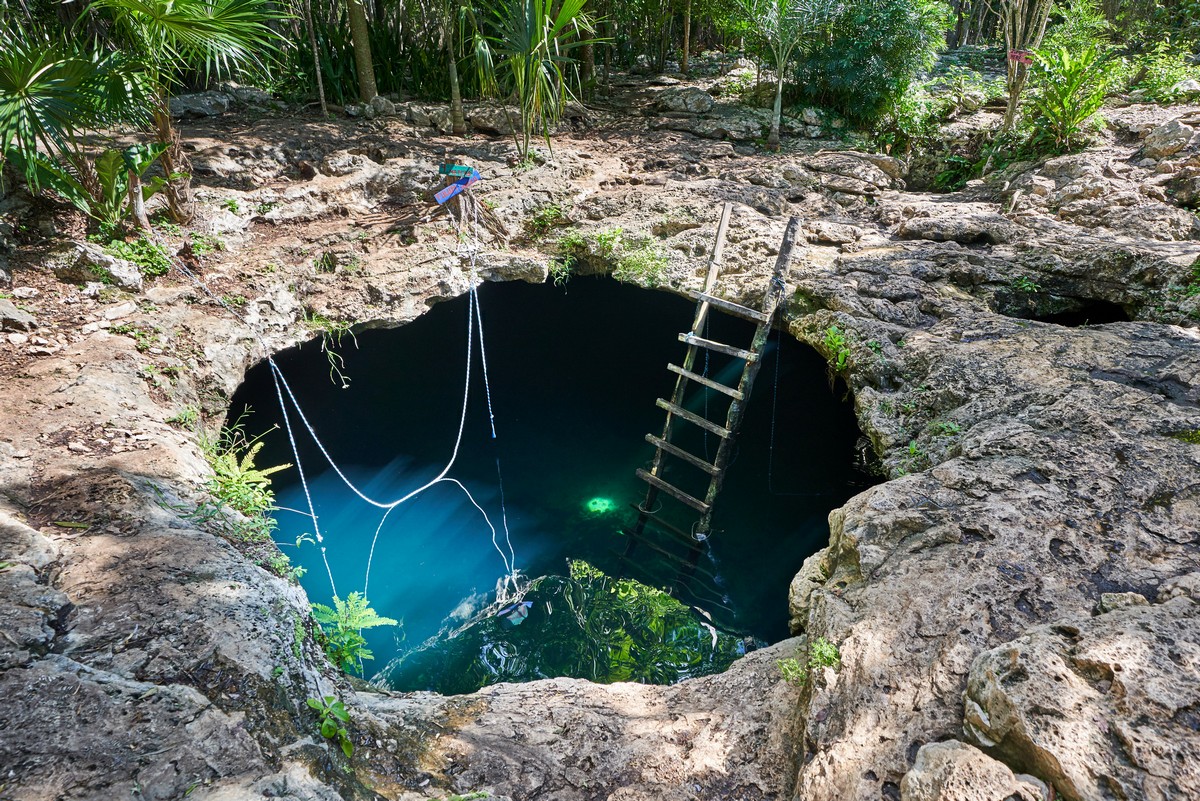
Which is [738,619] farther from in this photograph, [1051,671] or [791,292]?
[1051,671]

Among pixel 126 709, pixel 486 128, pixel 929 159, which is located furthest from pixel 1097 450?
pixel 486 128

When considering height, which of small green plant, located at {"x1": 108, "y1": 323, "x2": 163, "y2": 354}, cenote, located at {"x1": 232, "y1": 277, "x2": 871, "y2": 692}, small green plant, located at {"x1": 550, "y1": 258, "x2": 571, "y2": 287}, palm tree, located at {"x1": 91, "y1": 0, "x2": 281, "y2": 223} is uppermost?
palm tree, located at {"x1": 91, "y1": 0, "x2": 281, "y2": 223}

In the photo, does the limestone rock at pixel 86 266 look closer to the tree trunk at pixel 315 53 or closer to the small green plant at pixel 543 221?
the small green plant at pixel 543 221

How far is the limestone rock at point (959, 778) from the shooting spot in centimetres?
184

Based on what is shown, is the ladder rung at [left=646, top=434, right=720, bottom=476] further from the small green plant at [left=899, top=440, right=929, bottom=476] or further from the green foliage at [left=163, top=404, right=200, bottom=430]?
the green foliage at [left=163, top=404, right=200, bottom=430]

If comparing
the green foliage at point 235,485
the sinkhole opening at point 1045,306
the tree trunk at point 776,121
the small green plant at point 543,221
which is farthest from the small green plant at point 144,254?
the tree trunk at point 776,121

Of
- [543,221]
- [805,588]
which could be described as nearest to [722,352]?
[543,221]

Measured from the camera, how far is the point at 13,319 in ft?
14.0

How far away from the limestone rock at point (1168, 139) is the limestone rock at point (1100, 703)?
5.76 metres

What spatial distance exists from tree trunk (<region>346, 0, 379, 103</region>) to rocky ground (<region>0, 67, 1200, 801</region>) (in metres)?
2.52

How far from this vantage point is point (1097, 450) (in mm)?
3111

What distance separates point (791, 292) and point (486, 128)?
16.1 feet

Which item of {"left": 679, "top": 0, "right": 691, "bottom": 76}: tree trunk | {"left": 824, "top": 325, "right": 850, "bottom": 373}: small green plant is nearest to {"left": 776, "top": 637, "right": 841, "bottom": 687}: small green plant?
{"left": 824, "top": 325, "right": 850, "bottom": 373}: small green plant

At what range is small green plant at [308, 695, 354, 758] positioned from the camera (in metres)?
2.39
